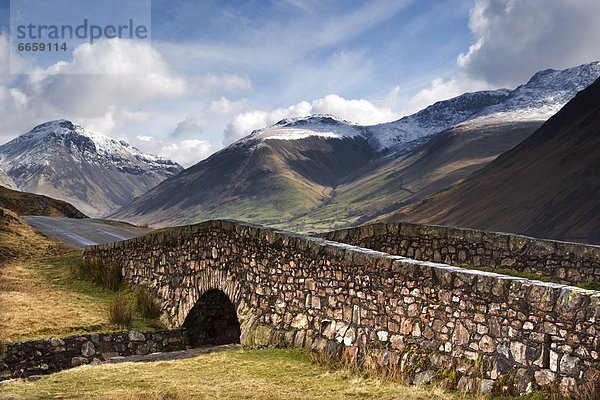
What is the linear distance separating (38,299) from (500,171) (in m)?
161

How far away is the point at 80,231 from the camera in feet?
114

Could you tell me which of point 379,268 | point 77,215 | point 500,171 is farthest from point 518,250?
point 500,171

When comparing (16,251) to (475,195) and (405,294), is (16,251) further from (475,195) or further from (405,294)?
(475,195)

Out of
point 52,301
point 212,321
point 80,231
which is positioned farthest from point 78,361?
point 80,231

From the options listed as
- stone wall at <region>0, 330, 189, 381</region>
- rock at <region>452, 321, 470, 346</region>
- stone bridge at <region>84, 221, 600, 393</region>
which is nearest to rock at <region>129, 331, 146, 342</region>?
stone wall at <region>0, 330, 189, 381</region>

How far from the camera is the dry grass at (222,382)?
9.30m

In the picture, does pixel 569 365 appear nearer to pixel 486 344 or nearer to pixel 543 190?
pixel 486 344

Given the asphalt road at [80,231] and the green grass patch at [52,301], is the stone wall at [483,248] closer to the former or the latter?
the green grass patch at [52,301]

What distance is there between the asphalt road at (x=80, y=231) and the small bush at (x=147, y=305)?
1240 centimetres

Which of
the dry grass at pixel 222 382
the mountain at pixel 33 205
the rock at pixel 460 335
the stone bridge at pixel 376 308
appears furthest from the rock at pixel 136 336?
the mountain at pixel 33 205

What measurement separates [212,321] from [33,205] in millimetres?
39065

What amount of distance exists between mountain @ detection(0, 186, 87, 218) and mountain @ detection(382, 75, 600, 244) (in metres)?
78.4

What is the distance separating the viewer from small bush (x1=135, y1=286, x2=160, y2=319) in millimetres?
16375

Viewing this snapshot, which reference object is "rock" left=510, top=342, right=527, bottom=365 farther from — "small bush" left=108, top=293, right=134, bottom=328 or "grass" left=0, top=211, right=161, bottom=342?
"small bush" left=108, top=293, right=134, bottom=328
